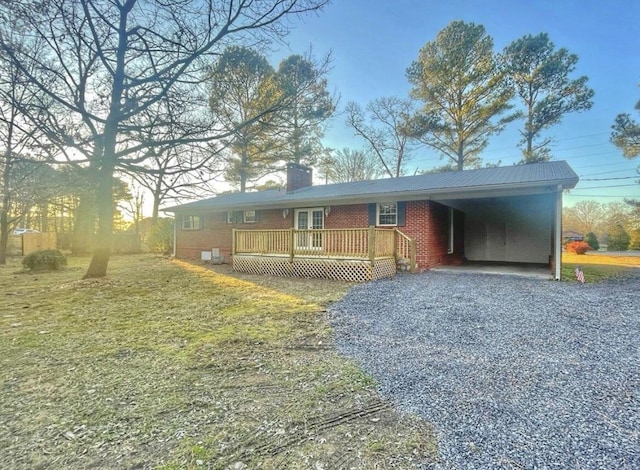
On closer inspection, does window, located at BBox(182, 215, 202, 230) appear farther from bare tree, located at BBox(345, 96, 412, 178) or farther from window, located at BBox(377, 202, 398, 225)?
bare tree, located at BBox(345, 96, 412, 178)

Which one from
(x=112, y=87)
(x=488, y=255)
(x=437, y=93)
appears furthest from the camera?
(x=437, y=93)

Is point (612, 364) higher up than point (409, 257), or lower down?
lower down

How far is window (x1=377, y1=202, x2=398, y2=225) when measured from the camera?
1133 centimetres

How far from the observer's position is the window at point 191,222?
55.7 ft

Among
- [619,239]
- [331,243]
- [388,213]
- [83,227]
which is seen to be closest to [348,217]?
[388,213]

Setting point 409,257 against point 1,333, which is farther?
point 409,257

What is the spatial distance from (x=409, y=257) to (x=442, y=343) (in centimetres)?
670

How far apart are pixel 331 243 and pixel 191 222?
1000 centimetres

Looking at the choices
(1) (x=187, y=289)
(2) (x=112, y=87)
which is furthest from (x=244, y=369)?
(2) (x=112, y=87)

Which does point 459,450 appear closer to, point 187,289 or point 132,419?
point 132,419

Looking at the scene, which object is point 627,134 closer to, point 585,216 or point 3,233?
point 585,216

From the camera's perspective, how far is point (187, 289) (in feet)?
27.7

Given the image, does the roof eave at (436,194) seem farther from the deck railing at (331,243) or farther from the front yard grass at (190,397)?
the front yard grass at (190,397)

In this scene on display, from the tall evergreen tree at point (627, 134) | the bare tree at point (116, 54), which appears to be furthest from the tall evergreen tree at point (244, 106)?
the tall evergreen tree at point (627, 134)
